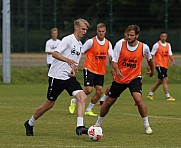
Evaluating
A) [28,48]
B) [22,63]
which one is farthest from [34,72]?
[28,48]

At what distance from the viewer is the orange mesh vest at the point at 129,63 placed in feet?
42.2

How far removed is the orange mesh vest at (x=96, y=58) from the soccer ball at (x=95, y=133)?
5.30 meters

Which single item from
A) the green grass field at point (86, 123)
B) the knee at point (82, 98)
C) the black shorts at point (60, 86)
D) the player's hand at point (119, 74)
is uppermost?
the player's hand at point (119, 74)

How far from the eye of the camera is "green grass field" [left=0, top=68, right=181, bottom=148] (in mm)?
11344

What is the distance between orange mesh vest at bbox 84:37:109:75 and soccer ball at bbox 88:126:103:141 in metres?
5.30

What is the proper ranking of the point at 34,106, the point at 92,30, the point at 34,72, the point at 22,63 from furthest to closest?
the point at 92,30, the point at 22,63, the point at 34,72, the point at 34,106

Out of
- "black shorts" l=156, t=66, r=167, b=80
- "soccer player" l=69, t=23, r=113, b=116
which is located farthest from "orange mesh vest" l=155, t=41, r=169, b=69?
"soccer player" l=69, t=23, r=113, b=116

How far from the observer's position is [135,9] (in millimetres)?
41125

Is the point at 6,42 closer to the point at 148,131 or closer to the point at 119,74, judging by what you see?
the point at 119,74

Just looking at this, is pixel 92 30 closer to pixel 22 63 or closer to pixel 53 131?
pixel 22 63

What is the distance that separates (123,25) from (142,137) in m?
27.7

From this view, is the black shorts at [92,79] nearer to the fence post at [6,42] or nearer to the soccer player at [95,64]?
the soccer player at [95,64]

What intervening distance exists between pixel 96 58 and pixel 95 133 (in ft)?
18.2

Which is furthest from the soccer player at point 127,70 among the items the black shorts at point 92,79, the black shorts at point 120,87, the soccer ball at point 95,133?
the black shorts at point 92,79
